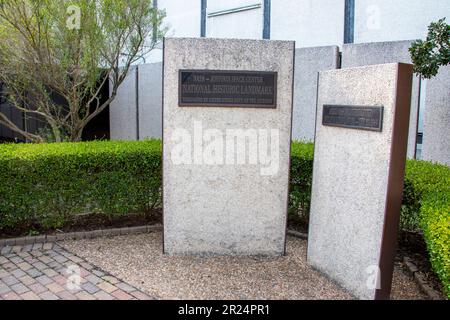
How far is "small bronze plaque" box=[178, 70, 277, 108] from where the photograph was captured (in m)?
4.36

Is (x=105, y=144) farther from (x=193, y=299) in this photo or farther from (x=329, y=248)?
(x=329, y=248)

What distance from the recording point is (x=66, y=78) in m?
7.19

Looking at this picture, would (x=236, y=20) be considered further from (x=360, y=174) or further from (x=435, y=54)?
(x=360, y=174)

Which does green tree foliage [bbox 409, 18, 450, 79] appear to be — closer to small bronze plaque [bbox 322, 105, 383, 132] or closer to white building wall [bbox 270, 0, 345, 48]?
small bronze plaque [bbox 322, 105, 383, 132]

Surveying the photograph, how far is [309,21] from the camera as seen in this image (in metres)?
8.16

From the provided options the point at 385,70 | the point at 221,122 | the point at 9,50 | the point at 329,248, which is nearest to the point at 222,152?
the point at 221,122

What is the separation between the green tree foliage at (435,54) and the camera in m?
4.79

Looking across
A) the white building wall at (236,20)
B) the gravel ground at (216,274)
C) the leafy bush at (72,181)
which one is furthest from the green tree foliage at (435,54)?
the white building wall at (236,20)

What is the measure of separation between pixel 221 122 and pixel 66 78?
3.93 meters

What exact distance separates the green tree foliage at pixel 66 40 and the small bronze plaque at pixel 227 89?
3080mm

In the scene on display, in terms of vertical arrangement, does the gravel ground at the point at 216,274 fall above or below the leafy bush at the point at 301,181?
below

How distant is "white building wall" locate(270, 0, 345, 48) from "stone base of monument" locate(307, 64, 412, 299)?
401 centimetres

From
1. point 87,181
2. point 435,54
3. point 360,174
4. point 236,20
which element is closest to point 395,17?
point 435,54

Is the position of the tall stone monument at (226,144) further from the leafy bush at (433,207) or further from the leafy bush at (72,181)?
the leafy bush at (433,207)
